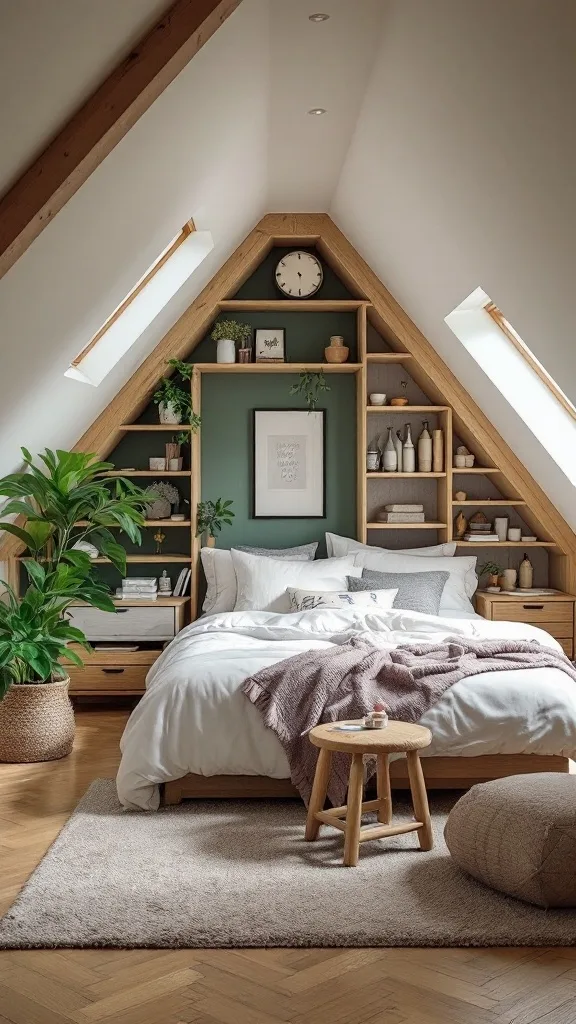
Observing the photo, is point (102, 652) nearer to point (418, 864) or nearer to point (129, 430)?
point (129, 430)

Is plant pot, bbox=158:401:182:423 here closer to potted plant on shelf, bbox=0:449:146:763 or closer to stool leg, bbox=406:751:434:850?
potted plant on shelf, bbox=0:449:146:763

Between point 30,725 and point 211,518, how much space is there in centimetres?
200

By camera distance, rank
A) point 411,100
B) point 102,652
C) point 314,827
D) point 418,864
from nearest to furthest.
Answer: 1. point 418,864
2. point 314,827
3. point 411,100
4. point 102,652

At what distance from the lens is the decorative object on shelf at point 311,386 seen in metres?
6.52

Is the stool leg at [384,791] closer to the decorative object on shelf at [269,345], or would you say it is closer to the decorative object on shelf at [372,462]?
the decorative object on shelf at [372,462]

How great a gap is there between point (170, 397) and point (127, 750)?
106 inches

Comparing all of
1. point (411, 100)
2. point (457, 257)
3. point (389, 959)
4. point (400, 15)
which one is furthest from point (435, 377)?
point (389, 959)

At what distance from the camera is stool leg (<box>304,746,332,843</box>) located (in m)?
3.76

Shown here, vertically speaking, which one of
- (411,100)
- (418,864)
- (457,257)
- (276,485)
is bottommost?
(418,864)

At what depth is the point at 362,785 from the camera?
142 inches

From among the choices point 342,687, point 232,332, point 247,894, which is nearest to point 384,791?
point 342,687

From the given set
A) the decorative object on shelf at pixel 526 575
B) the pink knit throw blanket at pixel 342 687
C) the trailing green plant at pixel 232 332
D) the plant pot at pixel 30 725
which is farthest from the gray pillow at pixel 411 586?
the plant pot at pixel 30 725

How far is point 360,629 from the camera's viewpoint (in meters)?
5.24

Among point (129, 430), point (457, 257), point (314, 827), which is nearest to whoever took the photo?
point (314, 827)
